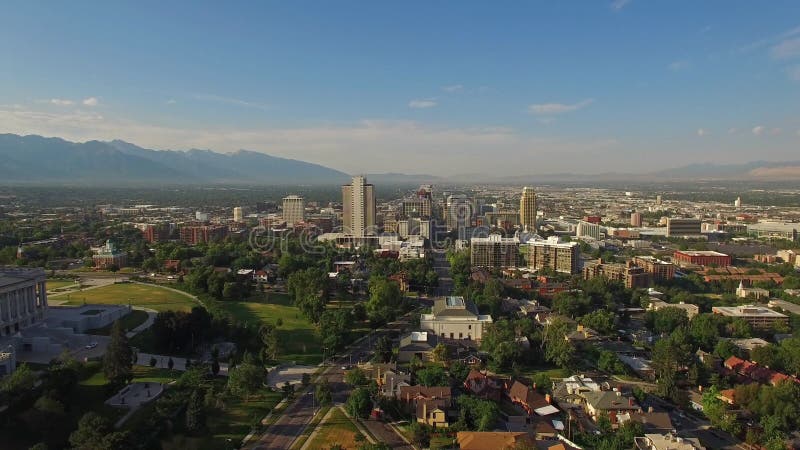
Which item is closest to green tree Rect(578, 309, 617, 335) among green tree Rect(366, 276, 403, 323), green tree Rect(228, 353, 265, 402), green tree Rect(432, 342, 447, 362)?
green tree Rect(432, 342, 447, 362)

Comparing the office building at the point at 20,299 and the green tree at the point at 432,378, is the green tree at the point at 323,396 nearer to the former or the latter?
the green tree at the point at 432,378

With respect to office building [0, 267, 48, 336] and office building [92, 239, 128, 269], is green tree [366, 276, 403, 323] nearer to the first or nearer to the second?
office building [0, 267, 48, 336]

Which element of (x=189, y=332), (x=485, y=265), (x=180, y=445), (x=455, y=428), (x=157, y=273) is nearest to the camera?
(x=180, y=445)

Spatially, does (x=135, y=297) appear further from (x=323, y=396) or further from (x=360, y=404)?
(x=360, y=404)

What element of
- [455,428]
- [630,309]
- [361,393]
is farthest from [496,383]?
[630,309]

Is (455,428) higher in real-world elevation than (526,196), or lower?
lower

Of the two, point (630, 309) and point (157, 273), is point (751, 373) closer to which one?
point (630, 309)

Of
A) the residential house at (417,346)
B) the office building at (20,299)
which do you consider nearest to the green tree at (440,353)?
the residential house at (417,346)
